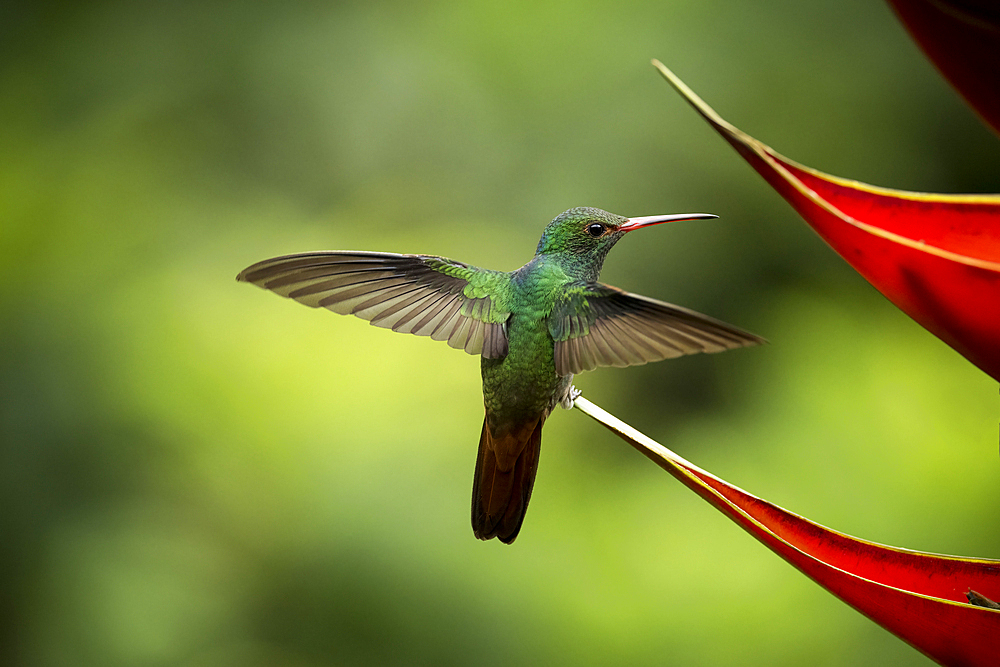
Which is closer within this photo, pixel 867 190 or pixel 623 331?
pixel 867 190

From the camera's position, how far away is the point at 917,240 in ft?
0.87

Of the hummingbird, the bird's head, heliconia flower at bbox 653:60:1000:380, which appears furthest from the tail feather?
heliconia flower at bbox 653:60:1000:380

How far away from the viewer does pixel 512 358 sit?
60 cm

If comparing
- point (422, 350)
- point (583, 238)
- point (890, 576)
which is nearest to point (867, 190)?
point (890, 576)

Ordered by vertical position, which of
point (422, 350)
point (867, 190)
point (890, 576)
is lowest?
point (890, 576)

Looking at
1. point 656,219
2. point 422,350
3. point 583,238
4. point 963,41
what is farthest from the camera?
point 422,350

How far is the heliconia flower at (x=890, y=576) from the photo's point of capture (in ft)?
0.86

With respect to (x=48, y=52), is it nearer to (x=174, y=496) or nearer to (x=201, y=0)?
(x=201, y=0)

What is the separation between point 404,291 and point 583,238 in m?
0.12

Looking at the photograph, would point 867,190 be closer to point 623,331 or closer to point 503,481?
point 623,331

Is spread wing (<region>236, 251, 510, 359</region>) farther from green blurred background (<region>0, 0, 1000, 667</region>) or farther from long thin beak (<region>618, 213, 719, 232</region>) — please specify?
green blurred background (<region>0, 0, 1000, 667</region>)

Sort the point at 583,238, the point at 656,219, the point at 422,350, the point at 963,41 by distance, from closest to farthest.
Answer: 1. the point at 963,41
2. the point at 656,219
3. the point at 583,238
4. the point at 422,350

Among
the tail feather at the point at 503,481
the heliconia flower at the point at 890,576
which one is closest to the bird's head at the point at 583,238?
the tail feather at the point at 503,481

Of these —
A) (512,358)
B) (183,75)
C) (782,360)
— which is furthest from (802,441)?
(183,75)
